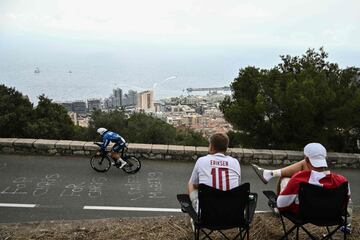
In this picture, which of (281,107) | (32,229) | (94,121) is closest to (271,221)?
(32,229)

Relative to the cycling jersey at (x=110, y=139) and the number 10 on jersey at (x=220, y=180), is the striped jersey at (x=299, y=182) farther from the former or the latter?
the cycling jersey at (x=110, y=139)

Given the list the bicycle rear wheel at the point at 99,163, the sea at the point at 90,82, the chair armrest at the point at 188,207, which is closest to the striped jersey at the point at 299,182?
the chair armrest at the point at 188,207

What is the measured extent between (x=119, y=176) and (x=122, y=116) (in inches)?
516

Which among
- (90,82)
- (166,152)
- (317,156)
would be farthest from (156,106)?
(90,82)

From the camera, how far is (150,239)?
4453 mm

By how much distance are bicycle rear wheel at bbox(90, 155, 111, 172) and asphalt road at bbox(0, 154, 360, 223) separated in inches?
5.5

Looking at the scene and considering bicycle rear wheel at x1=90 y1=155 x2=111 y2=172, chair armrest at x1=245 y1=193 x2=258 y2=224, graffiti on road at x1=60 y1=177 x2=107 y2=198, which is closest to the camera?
chair armrest at x1=245 y1=193 x2=258 y2=224

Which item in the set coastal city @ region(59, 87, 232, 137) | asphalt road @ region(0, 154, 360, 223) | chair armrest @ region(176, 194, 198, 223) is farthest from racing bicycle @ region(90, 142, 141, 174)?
coastal city @ region(59, 87, 232, 137)

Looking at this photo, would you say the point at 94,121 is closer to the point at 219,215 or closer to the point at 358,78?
the point at 358,78

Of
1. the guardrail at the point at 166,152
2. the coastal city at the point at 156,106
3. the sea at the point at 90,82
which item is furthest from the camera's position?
the sea at the point at 90,82

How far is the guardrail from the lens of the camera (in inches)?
350

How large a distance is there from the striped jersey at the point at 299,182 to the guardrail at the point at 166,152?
4.86 m

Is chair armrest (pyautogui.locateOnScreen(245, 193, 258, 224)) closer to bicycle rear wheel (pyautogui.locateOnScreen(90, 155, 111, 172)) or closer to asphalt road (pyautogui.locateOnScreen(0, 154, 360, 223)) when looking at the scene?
asphalt road (pyautogui.locateOnScreen(0, 154, 360, 223))

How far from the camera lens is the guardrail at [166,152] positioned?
8883 mm
